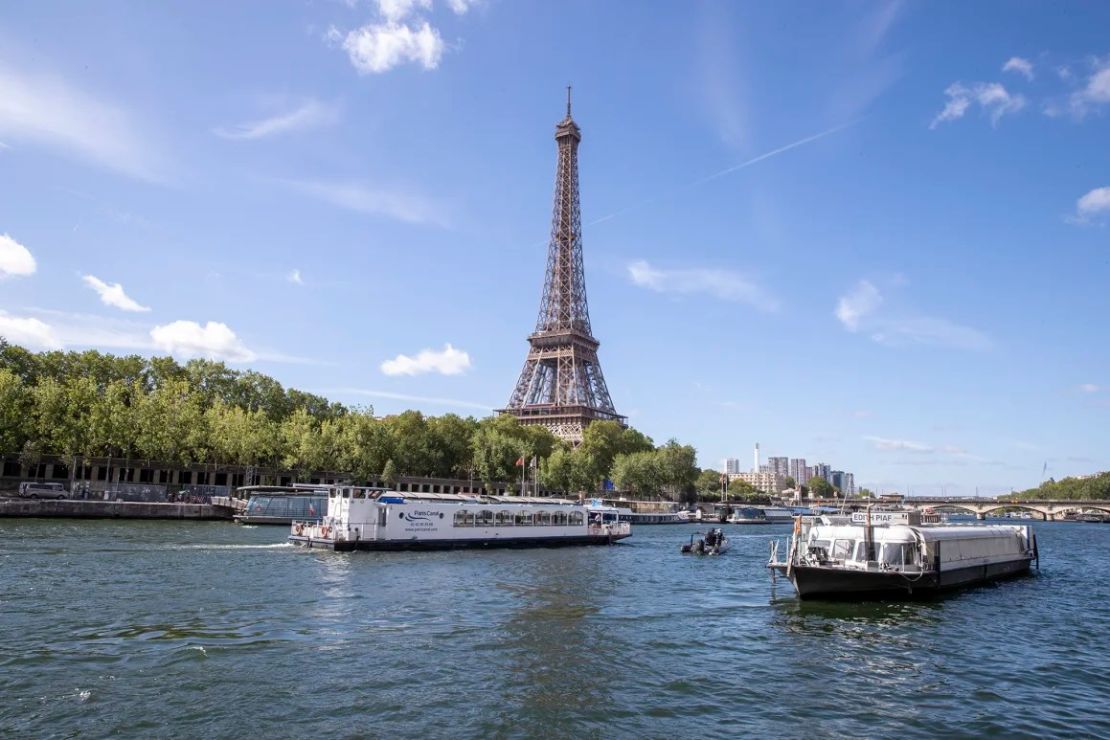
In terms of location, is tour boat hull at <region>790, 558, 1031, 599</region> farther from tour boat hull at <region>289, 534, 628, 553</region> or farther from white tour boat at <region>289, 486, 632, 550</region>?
white tour boat at <region>289, 486, 632, 550</region>

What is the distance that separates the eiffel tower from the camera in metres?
176

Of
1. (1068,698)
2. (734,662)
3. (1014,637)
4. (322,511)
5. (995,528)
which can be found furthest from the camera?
(322,511)

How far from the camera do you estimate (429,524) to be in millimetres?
59469

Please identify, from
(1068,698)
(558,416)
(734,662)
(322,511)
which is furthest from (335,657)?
(558,416)

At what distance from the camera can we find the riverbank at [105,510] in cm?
6969

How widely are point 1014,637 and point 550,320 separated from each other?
153254 mm

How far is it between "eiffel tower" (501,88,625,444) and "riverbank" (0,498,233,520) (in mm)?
98618

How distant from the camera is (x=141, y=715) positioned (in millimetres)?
17906

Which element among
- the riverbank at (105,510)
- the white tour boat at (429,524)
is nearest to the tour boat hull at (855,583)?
the white tour boat at (429,524)

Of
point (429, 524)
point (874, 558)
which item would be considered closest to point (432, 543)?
point (429, 524)

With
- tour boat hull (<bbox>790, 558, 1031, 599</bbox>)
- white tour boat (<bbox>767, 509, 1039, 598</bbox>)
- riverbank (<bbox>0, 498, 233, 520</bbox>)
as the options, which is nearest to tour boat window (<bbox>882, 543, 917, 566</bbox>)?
white tour boat (<bbox>767, 509, 1039, 598</bbox>)

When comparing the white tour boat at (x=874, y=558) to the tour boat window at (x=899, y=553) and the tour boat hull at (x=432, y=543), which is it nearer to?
the tour boat window at (x=899, y=553)

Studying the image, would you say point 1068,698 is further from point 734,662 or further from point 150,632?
point 150,632

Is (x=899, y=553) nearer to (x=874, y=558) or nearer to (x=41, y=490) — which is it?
(x=874, y=558)
